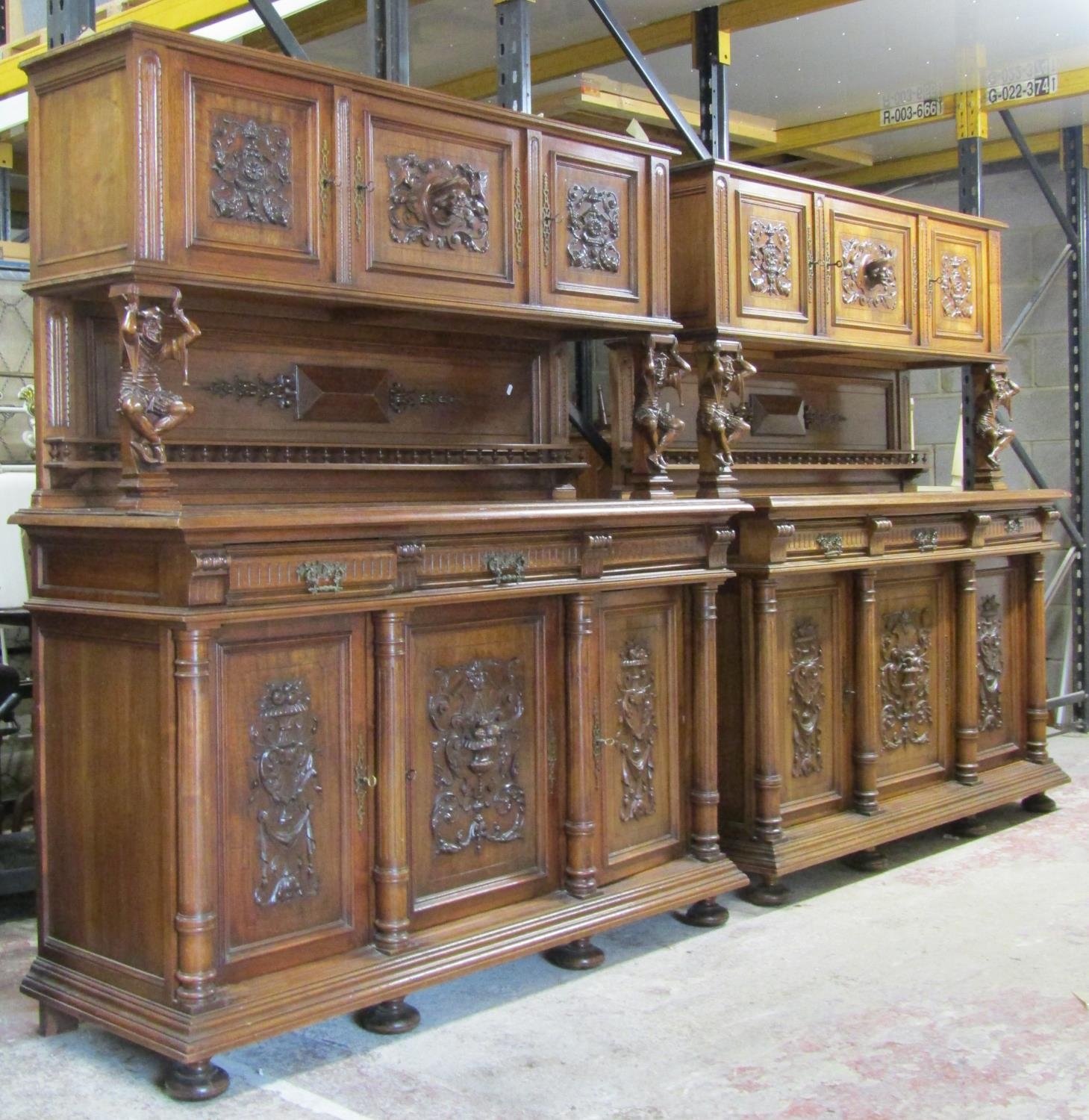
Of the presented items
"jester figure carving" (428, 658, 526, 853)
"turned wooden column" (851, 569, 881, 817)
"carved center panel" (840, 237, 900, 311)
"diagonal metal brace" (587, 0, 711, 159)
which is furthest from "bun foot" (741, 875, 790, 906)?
"diagonal metal brace" (587, 0, 711, 159)

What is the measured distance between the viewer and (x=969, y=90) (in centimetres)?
595

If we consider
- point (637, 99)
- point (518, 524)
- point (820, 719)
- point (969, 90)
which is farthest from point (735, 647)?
point (969, 90)

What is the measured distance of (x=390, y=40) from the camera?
3697mm

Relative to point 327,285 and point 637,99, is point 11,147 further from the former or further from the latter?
point 327,285

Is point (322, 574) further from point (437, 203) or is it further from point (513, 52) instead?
point (513, 52)

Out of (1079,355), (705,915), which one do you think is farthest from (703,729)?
(1079,355)

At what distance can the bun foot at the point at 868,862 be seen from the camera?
179 inches

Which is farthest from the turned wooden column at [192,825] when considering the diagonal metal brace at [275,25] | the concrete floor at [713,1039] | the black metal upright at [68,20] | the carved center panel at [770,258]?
the carved center panel at [770,258]

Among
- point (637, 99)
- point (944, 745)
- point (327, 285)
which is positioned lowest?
point (944, 745)

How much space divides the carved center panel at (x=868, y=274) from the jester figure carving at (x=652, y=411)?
1.03 m

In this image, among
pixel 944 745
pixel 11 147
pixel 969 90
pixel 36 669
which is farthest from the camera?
pixel 11 147

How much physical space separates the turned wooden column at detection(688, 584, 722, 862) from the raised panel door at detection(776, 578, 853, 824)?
0.40 m

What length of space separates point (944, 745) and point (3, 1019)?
10.7ft

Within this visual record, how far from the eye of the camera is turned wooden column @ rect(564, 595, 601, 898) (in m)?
3.61
